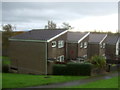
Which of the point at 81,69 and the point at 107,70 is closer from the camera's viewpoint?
the point at 81,69

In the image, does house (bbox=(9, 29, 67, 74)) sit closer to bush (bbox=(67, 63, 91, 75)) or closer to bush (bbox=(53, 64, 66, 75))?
bush (bbox=(53, 64, 66, 75))

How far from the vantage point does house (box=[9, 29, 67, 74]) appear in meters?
21.0

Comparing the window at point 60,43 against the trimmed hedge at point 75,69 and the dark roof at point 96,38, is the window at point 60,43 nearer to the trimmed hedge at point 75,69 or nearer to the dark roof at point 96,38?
the trimmed hedge at point 75,69

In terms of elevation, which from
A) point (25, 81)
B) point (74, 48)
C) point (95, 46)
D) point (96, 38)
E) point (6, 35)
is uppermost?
point (6, 35)

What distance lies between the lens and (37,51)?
21.6 metres

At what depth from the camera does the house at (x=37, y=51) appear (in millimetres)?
21047

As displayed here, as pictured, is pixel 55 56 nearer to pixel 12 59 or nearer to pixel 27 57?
pixel 27 57

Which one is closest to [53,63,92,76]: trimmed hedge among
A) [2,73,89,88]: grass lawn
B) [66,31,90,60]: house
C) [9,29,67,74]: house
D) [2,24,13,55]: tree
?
[9,29,67,74]: house

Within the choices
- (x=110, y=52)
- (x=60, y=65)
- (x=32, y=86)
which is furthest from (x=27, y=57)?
(x=110, y=52)

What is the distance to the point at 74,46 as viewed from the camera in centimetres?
2686

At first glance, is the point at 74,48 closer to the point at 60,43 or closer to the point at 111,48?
the point at 60,43

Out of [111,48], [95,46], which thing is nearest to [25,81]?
[95,46]

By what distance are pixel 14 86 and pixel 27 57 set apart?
1072 centimetres

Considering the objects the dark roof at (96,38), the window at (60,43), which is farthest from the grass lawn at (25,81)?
the dark roof at (96,38)
